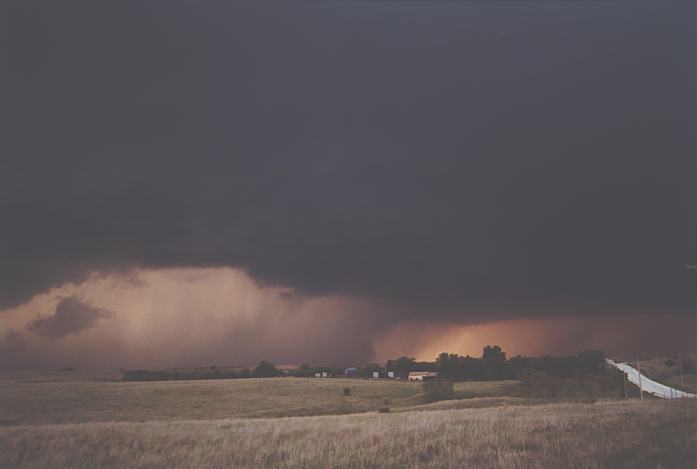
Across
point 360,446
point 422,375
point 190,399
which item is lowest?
point 360,446

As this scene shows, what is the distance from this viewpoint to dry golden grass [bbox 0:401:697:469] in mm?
10000

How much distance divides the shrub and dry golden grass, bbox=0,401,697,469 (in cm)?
1415

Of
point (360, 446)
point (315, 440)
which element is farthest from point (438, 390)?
point (360, 446)

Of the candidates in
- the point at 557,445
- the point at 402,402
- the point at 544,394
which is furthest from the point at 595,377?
the point at 557,445

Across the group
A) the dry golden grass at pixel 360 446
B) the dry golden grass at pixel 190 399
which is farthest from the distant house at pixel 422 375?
the dry golden grass at pixel 360 446

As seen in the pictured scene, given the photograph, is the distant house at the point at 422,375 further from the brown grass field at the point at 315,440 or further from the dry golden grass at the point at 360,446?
the dry golden grass at the point at 360,446

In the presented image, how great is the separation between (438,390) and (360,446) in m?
17.3

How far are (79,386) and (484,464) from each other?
45.3 feet

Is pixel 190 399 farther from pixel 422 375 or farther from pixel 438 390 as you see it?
pixel 422 375

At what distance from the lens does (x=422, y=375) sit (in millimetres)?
29484

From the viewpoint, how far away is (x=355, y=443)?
1145cm

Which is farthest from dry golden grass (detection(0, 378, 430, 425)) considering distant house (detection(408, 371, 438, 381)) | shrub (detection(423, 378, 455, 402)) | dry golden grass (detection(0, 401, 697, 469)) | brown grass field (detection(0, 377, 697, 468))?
dry golden grass (detection(0, 401, 697, 469))

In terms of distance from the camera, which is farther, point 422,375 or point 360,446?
point 422,375

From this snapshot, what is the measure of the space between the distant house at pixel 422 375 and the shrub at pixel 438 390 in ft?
1.26
